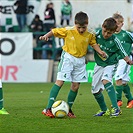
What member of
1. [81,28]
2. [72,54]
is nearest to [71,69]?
[72,54]

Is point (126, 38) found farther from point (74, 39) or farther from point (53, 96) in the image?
point (53, 96)

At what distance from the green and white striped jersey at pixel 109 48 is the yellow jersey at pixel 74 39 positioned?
11.4 inches

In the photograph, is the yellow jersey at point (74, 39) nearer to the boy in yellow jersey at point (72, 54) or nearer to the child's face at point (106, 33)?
the boy in yellow jersey at point (72, 54)

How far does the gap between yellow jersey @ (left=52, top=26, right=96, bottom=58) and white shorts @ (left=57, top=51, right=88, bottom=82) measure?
88 mm

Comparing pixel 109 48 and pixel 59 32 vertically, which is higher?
pixel 59 32

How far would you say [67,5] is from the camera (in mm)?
26172

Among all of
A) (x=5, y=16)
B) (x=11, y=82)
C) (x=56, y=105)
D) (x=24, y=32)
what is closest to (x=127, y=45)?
(x=56, y=105)

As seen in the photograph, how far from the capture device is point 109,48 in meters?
11.1

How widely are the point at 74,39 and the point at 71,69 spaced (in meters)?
0.52

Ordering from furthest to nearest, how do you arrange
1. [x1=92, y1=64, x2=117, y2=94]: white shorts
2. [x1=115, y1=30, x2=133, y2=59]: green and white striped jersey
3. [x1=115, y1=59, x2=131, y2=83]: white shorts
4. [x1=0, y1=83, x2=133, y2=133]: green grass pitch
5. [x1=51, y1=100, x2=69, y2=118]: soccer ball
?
1. [x1=115, y1=59, x2=131, y2=83]: white shorts
2. [x1=115, y1=30, x2=133, y2=59]: green and white striped jersey
3. [x1=92, y1=64, x2=117, y2=94]: white shorts
4. [x1=51, y1=100, x2=69, y2=118]: soccer ball
5. [x1=0, y1=83, x2=133, y2=133]: green grass pitch

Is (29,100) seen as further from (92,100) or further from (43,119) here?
(43,119)

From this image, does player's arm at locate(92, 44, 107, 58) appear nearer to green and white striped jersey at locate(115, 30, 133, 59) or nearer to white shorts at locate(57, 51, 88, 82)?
white shorts at locate(57, 51, 88, 82)

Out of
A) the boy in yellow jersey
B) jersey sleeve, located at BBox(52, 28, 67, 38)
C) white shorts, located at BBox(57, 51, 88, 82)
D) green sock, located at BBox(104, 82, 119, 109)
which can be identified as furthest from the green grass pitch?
jersey sleeve, located at BBox(52, 28, 67, 38)

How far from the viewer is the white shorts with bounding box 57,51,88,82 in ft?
35.5
